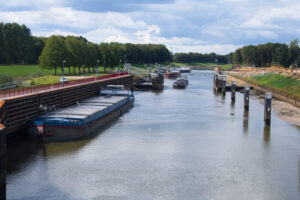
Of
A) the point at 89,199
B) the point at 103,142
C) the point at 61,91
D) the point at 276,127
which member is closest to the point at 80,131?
the point at 103,142

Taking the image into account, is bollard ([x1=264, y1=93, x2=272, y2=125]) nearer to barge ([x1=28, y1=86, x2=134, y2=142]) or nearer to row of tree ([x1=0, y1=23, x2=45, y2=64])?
barge ([x1=28, y1=86, x2=134, y2=142])

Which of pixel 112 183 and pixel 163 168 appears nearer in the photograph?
pixel 112 183

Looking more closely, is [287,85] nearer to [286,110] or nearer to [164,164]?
[286,110]

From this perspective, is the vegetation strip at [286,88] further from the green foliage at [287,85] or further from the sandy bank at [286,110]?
the sandy bank at [286,110]

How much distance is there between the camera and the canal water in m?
24.2

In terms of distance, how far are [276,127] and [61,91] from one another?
27.4 metres

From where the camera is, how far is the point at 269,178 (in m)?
27.0

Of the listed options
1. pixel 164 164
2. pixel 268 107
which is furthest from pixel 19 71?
pixel 164 164

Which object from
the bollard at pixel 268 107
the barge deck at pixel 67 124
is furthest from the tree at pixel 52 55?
the bollard at pixel 268 107

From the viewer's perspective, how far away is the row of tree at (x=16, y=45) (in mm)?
114750

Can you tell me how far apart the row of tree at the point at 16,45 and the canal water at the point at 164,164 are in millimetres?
81726

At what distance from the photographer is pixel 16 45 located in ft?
394

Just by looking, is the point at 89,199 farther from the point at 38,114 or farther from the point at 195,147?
the point at 38,114

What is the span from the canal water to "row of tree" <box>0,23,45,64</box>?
8173 centimetres
